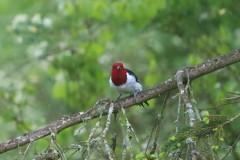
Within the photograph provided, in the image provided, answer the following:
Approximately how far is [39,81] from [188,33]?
3628mm

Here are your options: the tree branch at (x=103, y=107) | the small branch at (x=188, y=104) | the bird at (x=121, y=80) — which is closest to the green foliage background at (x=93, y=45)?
the bird at (x=121, y=80)

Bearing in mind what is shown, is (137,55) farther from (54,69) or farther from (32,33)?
(32,33)

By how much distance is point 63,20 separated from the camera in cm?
823

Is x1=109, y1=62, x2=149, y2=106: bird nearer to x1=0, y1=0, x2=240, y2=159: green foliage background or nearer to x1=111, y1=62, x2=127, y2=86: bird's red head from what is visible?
x1=111, y1=62, x2=127, y2=86: bird's red head

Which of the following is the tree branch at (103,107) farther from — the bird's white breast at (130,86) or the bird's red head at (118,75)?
the bird's red head at (118,75)

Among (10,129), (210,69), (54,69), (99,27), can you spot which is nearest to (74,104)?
(54,69)

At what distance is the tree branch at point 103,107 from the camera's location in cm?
379

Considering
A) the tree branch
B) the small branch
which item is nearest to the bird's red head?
the tree branch

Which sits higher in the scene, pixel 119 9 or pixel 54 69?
pixel 54 69

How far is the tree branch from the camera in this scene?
3795mm

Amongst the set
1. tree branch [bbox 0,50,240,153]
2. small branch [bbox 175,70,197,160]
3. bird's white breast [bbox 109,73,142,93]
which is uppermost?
bird's white breast [bbox 109,73,142,93]

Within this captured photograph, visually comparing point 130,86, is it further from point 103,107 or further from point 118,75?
point 103,107

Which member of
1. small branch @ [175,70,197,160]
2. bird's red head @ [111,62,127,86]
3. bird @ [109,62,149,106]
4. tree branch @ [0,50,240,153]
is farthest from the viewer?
bird's red head @ [111,62,127,86]

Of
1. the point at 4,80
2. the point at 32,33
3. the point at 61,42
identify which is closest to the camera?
the point at 32,33
